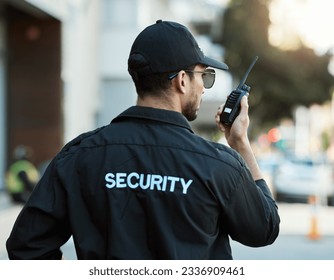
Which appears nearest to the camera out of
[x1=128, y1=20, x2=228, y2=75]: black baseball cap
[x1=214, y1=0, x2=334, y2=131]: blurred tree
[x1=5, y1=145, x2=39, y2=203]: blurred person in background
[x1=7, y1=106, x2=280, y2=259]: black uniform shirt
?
[x1=7, y1=106, x2=280, y2=259]: black uniform shirt

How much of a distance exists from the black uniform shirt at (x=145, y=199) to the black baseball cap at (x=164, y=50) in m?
0.14

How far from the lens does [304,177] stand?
69.4 ft

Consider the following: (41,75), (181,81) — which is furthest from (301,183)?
(181,81)

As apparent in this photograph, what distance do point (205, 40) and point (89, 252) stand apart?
37.5 metres

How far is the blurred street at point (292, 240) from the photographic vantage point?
9.42 meters

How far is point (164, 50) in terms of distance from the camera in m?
2.17

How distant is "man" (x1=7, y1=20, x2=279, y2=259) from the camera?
207 centimetres

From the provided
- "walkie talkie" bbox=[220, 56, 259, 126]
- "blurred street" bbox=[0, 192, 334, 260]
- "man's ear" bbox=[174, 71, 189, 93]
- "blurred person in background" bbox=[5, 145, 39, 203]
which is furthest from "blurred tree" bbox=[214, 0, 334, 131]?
"man's ear" bbox=[174, 71, 189, 93]

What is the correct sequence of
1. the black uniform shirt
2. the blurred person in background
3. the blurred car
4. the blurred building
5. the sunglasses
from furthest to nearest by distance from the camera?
the blurred car, the blurred building, the blurred person in background, the sunglasses, the black uniform shirt

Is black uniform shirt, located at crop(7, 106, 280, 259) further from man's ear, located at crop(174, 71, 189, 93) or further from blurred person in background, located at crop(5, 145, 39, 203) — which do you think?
blurred person in background, located at crop(5, 145, 39, 203)

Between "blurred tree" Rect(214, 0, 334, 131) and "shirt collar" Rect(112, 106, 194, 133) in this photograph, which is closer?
"shirt collar" Rect(112, 106, 194, 133)

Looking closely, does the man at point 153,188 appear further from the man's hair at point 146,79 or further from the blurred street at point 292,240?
the blurred street at point 292,240

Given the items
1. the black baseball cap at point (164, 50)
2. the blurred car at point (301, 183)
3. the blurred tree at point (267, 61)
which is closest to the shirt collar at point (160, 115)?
the black baseball cap at point (164, 50)
